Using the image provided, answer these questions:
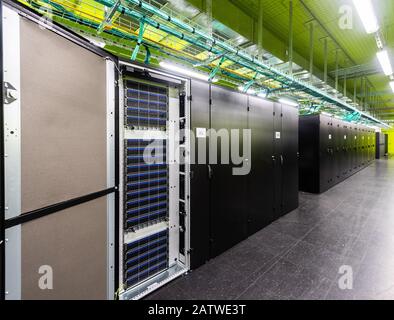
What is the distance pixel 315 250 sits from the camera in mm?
2402

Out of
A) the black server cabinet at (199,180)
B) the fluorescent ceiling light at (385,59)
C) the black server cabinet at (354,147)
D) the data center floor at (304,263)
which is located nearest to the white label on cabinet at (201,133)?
the black server cabinet at (199,180)

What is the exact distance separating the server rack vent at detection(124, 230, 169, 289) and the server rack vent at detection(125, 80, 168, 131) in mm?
1022

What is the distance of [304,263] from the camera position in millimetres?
2143

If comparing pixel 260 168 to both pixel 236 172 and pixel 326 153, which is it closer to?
pixel 236 172

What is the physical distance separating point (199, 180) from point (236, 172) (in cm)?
66

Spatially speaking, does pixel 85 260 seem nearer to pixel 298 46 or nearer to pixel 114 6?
pixel 114 6

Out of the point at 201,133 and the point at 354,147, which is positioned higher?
the point at 354,147

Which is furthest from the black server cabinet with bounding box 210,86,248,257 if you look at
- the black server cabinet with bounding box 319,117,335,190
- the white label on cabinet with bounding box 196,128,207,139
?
the black server cabinet with bounding box 319,117,335,190

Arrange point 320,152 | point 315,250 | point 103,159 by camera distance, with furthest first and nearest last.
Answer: point 320,152
point 315,250
point 103,159

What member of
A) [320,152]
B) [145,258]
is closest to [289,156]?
[320,152]

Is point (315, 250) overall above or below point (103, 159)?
below

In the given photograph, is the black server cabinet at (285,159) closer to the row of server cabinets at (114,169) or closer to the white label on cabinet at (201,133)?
the row of server cabinets at (114,169)

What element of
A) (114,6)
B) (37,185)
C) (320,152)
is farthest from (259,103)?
(320,152)
